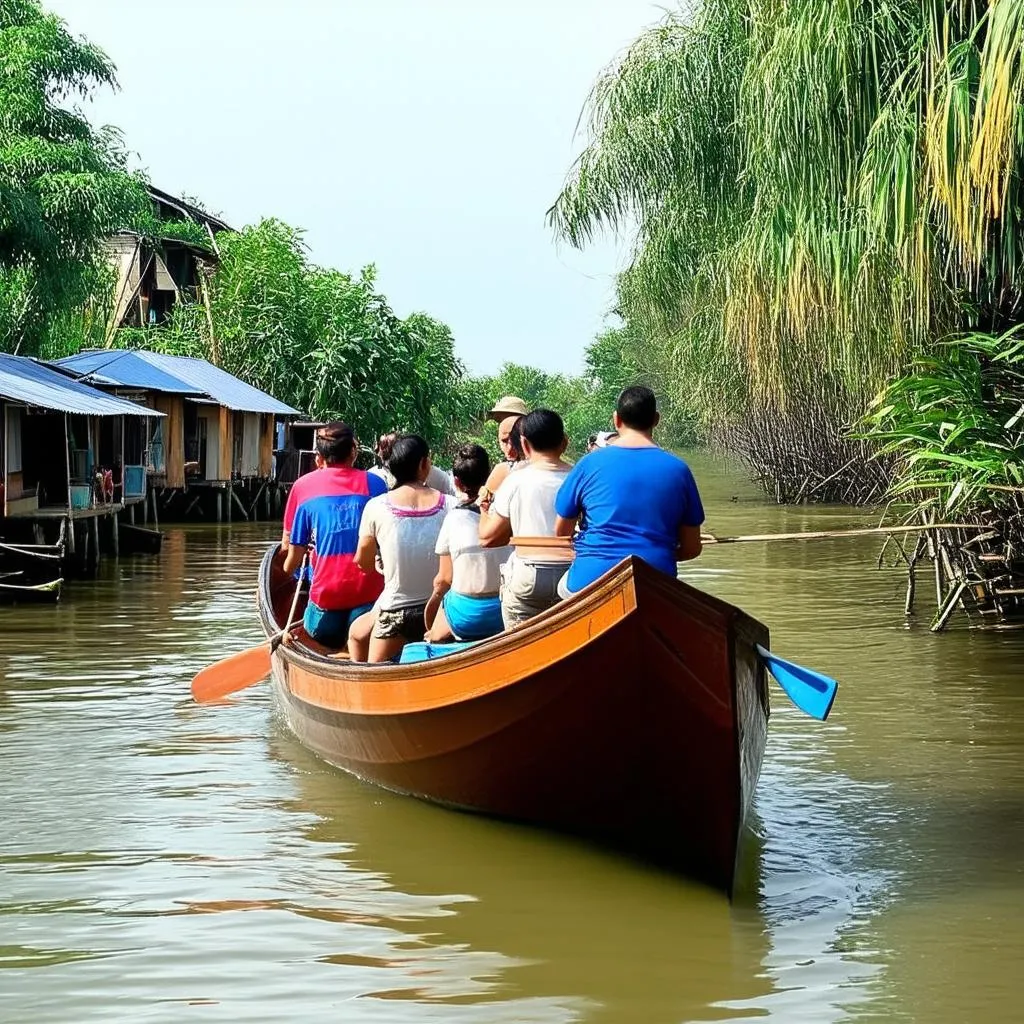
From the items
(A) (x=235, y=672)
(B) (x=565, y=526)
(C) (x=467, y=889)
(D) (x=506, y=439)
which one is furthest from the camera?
(A) (x=235, y=672)

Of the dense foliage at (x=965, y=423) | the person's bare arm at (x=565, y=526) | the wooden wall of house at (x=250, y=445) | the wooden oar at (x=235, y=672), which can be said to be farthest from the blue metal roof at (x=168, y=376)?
the person's bare arm at (x=565, y=526)

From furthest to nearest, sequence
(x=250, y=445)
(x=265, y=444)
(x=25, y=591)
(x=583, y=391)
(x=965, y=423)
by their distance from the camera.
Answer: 1. (x=583, y=391)
2. (x=265, y=444)
3. (x=250, y=445)
4. (x=25, y=591)
5. (x=965, y=423)

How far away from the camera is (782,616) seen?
14.9 meters

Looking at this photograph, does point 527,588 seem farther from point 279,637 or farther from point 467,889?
point 279,637

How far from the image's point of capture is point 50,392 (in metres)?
19.8

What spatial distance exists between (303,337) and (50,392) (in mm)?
20809

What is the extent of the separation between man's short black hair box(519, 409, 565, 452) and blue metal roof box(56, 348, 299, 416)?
63.9ft

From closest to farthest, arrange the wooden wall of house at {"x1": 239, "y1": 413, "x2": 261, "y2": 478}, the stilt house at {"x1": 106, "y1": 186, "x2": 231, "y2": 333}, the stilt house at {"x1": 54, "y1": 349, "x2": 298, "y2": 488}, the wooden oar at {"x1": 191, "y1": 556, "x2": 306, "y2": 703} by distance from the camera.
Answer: the wooden oar at {"x1": 191, "y1": 556, "x2": 306, "y2": 703} < the stilt house at {"x1": 54, "y1": 349, "x2": 298, "y2": 488} < the wooden wall of house at {"x1": 239, "y1": 413, "x2": 261, "y2": 478} < the stilt house at {"x1": 106, "y1": 186, "x2": 231, "y2": 333}

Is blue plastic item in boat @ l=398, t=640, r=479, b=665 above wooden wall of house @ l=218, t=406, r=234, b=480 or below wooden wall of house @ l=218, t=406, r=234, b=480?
below

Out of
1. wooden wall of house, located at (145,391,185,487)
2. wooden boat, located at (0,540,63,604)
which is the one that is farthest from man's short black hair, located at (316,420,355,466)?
wooden wall of house, located at (145,391,185,487)

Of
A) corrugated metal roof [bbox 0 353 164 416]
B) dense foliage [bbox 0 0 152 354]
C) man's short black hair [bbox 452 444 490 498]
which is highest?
dense foliage [bbox 0 0 152 354]

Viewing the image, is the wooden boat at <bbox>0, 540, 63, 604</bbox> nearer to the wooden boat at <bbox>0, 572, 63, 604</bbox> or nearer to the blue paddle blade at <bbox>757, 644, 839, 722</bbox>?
the wooden boat at <bbox>0, 572, 63, 604</bbox>

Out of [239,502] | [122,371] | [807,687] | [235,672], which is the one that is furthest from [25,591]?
[239,502]

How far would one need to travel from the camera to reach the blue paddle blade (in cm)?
569
